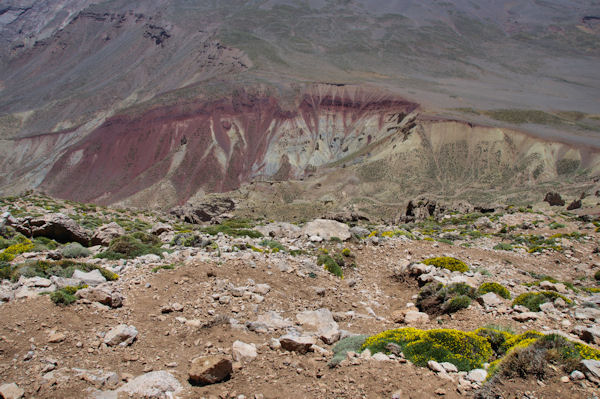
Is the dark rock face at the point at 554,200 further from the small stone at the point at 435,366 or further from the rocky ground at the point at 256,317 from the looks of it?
the small stone at the point at 435,366

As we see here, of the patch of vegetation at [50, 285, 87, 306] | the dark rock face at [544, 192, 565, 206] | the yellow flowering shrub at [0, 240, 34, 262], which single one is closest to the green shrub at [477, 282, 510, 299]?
the patch of vegetation at [50, 285, 87, 306]

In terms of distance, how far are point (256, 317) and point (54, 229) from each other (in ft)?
35.3

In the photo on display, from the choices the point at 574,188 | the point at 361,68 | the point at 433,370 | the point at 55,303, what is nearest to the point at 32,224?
the point at 55,303

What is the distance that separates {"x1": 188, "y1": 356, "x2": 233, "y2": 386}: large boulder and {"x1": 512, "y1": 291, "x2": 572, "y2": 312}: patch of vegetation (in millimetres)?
7532

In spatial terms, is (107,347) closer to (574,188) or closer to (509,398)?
(509,398)

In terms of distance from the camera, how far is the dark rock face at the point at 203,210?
4065cm

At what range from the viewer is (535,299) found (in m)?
9.38

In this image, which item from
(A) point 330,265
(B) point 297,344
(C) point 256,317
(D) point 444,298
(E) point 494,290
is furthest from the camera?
(A) point 330,265

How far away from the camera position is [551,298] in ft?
31.6

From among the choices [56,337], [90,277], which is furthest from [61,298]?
[90,277]

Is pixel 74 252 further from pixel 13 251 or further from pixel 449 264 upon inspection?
pixel 449 264

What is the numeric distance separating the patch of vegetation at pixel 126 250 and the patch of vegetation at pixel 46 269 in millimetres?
1633

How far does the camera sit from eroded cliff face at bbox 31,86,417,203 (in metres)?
99.7

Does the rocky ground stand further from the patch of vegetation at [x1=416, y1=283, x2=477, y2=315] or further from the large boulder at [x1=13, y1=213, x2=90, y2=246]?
the patch of vegetation at [x1=416, y1=283, x2=477, y2=315]
